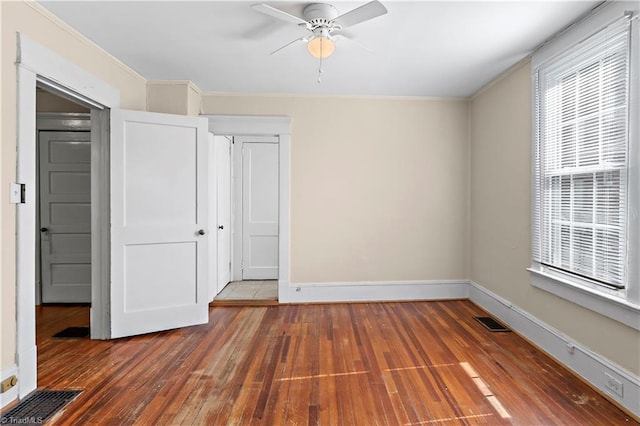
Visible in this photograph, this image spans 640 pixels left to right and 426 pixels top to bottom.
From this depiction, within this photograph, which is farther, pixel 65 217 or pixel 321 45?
pixel 65 217

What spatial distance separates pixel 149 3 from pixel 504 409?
340cm

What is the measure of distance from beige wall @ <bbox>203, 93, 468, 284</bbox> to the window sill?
149 centimetres

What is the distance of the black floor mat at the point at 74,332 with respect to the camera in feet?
10.7

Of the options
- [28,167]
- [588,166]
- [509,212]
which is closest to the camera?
[28,167]

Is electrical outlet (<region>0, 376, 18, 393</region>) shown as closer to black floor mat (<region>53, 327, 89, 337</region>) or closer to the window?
black floor mat (<region>53, 327, 89, 337</region>)

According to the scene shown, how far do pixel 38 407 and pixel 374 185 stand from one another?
11.9 ft

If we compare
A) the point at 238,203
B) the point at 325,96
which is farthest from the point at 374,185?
the point at 238,203

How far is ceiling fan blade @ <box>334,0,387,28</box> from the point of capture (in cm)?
202

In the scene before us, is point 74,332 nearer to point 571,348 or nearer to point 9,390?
point 9,390

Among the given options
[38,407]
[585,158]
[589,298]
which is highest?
[585,158]

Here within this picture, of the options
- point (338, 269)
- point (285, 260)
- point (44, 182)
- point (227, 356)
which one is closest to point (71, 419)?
point (227, 356)

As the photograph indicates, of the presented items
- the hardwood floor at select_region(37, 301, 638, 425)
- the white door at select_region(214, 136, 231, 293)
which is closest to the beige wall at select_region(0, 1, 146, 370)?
the hardwood floor at select_region(37, 301, 638, 425)

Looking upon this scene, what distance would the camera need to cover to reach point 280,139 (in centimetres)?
423

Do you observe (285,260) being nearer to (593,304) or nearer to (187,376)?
(187,376)
